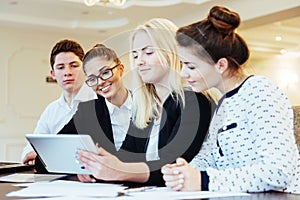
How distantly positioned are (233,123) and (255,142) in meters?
0.10

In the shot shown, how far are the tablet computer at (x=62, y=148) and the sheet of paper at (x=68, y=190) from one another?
6 cm

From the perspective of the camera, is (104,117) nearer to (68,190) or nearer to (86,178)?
(86,178)

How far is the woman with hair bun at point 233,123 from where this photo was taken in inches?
42.9

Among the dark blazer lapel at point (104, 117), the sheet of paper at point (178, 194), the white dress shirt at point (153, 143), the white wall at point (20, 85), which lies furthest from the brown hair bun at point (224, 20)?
the white wall at point (20, 85)

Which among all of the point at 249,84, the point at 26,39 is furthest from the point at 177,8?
the point at 249,84

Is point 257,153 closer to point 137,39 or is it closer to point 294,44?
point 137,39

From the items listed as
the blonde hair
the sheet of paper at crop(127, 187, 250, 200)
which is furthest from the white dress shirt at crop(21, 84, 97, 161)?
the sheet of paper at crop(127, 187, 250, 200)

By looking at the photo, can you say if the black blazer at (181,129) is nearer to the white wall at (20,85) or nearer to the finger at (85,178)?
the finger at (85,178)

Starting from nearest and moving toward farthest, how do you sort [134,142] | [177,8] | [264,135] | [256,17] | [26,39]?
[264,135] → [134,142] → [256,17] → [177,8] → [26,39]

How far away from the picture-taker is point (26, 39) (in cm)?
619

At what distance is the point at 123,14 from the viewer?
540 centimetres

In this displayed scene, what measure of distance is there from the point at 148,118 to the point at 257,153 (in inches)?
18.0

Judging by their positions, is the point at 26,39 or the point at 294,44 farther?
the point at 294,44

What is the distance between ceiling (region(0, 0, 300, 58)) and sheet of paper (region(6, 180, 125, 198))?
3.58 meters
